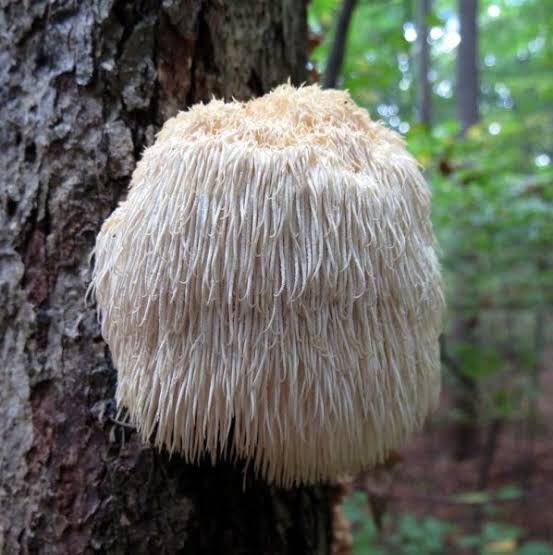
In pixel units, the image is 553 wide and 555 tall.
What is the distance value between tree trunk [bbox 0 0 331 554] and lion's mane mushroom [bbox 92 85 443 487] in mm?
205

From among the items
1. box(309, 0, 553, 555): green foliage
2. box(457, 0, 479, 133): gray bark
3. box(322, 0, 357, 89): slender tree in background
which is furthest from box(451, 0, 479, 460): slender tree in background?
box(322, 0, 357, 89): slender tree in background

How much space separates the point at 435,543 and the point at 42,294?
176 inches

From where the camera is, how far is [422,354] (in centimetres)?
136

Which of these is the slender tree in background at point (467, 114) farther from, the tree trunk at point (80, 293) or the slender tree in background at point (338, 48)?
the tree trunk at point (80, 293)

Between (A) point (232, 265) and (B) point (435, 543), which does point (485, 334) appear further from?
(A) point (232, 265)

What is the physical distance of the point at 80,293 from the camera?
1490 millimetres

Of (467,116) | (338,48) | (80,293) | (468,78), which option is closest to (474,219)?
(338,48)

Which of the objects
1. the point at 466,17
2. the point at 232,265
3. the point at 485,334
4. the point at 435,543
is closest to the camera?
the point at 232,265

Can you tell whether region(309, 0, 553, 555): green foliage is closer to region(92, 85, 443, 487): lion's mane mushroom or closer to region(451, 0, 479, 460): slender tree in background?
region(451, 0, 479, 460): slender tree in background

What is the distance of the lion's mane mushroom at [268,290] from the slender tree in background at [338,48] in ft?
5.45

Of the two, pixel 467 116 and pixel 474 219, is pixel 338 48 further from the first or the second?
pixel 467 116

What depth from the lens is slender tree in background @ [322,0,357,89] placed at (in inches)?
112

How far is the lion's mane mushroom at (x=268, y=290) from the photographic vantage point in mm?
1162

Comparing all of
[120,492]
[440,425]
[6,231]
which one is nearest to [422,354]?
[120,492]
